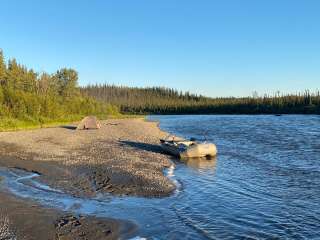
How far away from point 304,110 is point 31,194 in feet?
507

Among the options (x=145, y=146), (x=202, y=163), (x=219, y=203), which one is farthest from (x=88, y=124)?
(x=219, y=203)

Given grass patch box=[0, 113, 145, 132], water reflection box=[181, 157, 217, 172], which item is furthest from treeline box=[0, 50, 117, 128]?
water reflection box=[181, 157, 217, 172]

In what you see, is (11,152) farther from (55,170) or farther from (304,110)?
(304,110)

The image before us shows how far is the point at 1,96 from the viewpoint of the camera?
72688 mm

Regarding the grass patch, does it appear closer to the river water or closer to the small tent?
the small tent

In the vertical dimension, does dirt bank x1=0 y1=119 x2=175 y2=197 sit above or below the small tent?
below

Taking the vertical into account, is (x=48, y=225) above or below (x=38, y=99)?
below

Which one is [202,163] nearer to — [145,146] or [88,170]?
[88,170]

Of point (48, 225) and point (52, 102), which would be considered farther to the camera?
point (52, 102)

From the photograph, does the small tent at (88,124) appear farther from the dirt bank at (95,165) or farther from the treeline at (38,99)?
the dirt bank at (95,165)

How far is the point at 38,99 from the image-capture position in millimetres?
80812

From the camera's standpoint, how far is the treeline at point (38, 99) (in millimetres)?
71688

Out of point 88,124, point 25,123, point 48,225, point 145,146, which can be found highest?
point 25,123

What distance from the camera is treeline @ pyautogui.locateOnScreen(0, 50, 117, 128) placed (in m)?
71.7
